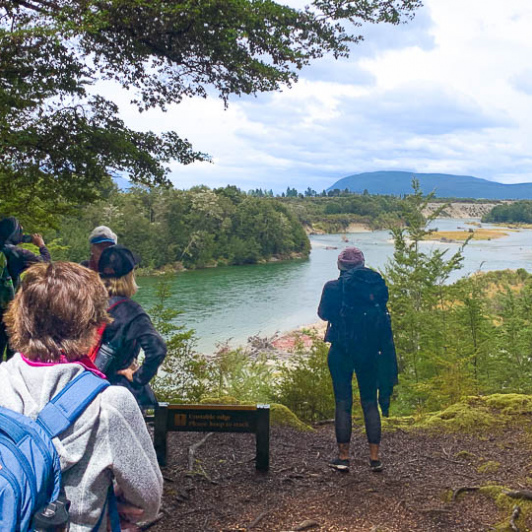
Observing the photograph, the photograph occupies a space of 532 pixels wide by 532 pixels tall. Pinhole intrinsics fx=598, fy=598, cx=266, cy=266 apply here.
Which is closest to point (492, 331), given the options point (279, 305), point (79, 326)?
point (79, 326)

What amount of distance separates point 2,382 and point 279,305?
3258 cm

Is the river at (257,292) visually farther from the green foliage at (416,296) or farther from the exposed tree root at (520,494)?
the exposed tree root at (520,494)

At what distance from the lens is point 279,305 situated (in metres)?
34.1

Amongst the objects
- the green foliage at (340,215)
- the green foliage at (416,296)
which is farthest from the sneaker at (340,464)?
the green foliage at (340,215)

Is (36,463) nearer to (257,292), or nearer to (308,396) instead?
(308,396)

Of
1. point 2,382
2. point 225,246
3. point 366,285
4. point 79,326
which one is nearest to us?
point 2,382

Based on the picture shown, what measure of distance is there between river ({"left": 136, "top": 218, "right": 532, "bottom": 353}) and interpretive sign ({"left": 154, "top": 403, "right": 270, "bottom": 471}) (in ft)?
27.8

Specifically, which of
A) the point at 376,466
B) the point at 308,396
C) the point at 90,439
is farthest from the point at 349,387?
the point at 90,439

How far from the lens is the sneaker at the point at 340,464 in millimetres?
4766

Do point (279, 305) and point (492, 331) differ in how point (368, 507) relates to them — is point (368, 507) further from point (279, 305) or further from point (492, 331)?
point (279, 305)

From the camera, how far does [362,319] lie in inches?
184

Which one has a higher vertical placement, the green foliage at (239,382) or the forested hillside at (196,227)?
the forested hillside at (196,227)

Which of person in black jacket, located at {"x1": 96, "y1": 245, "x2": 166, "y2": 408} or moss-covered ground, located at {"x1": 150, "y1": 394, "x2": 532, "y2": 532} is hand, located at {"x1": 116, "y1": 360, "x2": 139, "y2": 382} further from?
moss-covered ground, located at {"x1": 150, "y1": 394, "x2": 532, "y2": 532}

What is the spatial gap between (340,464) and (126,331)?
2.40 m
